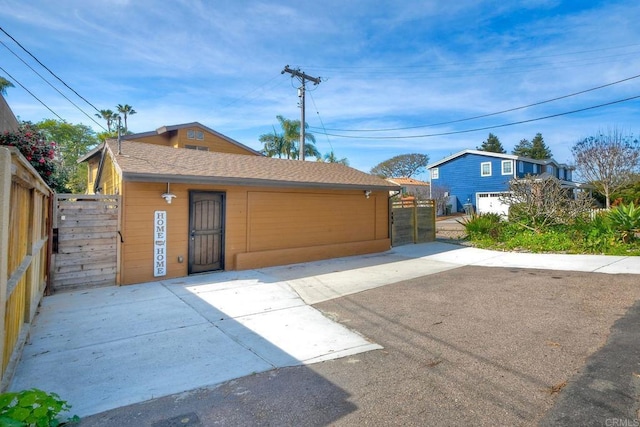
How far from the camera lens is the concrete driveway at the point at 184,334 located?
3.16m

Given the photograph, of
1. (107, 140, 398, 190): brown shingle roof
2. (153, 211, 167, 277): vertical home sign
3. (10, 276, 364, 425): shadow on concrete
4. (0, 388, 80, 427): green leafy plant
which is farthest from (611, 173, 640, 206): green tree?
(0, 388, 80, 427): green leafy plant

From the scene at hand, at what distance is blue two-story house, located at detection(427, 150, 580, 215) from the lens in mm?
28281

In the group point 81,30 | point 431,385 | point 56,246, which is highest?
point 81,30

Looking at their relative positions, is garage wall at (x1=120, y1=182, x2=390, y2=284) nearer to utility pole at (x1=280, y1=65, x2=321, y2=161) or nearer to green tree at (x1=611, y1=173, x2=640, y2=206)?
utility pole at (x1=280, y1=65, x2=321, y2=161)

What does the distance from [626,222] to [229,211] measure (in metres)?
11.5

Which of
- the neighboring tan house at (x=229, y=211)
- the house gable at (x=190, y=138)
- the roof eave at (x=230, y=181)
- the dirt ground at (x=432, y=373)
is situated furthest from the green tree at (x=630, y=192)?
the house gable at (x=190, y=138)

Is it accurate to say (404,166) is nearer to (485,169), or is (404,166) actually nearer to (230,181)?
(485,169)

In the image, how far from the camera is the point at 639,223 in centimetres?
1002

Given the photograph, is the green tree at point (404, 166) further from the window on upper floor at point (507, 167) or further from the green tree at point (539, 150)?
the window on upper floor at point (507, 167)

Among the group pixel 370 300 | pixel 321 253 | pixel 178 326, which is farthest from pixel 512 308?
pixel 321 253

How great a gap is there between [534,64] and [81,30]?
1560 centimetres

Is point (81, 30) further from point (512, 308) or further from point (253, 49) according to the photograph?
point (512, 308)

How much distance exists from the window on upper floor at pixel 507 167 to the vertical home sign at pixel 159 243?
28.3 m

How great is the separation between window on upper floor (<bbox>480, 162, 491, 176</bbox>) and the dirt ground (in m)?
26.1
